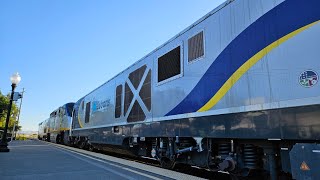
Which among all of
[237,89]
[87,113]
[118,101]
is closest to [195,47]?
[237,89]

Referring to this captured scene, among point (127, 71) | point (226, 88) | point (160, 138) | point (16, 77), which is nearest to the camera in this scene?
point (226, 88)

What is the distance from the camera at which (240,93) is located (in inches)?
202

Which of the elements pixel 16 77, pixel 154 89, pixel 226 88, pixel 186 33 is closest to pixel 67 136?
pixel 16 77

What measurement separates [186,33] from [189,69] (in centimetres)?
98

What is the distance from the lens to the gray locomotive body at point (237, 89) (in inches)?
160

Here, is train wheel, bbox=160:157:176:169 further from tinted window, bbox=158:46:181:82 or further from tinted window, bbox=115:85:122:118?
tinted window, bbox=115:85:122:118

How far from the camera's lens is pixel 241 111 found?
5016 millimetres

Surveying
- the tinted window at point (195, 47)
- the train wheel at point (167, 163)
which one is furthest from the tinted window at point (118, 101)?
the tinted window at point (195, 47)

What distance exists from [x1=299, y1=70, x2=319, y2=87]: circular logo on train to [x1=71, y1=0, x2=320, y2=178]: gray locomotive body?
0.5 inches

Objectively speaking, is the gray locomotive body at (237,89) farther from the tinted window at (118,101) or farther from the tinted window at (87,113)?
the tinted window at (87,113)

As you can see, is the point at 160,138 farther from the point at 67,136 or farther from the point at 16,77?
the point at 67,136

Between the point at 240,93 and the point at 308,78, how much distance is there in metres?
1.33

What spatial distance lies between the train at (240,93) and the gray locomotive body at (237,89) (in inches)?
0.6

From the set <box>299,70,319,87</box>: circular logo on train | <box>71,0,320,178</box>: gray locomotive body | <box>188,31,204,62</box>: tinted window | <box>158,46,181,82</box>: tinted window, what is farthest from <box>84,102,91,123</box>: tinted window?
<box>299,70,319,87</box>: circular logo on train
